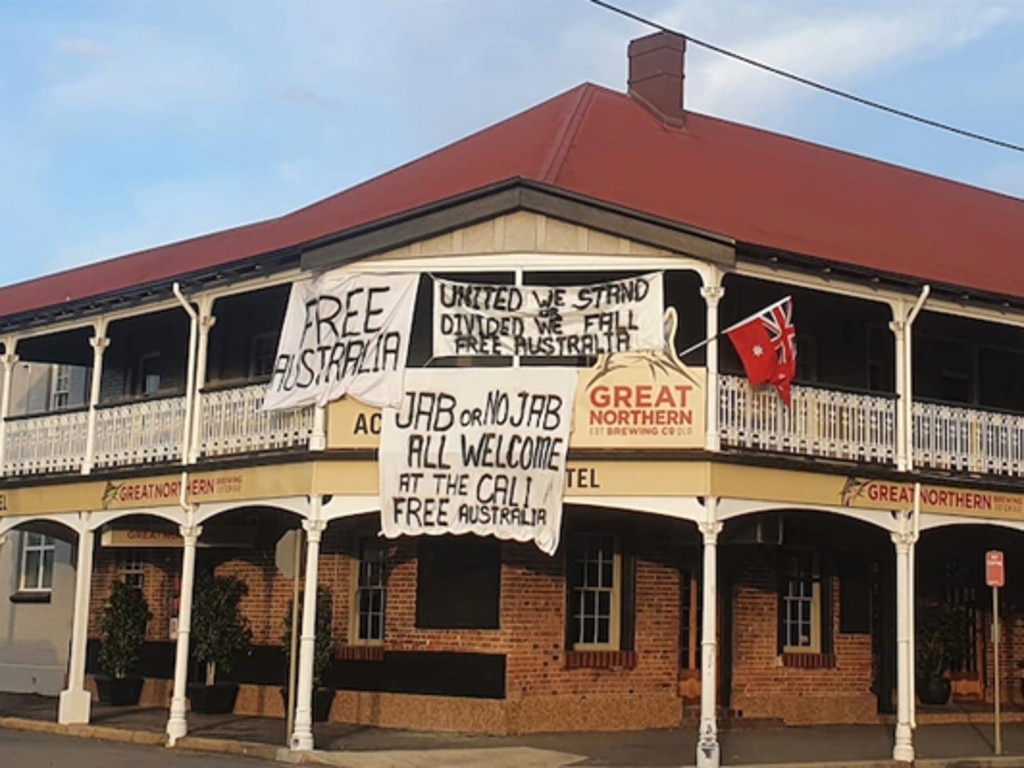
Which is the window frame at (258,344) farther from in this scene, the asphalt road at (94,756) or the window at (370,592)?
the asphalt road at (94,756)

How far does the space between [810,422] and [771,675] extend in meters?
5.29

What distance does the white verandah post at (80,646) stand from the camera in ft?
73.8

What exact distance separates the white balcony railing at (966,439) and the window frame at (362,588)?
7.63 metres

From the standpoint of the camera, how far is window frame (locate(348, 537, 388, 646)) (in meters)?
22.7

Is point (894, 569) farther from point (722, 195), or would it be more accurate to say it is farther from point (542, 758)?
point (542, 758)

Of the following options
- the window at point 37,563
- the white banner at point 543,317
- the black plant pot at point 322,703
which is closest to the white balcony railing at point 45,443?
the black plant pot at point 322,703

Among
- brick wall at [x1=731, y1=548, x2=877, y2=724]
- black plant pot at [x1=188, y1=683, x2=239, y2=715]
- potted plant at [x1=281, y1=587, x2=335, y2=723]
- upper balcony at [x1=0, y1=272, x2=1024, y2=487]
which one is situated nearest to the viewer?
upper balcony at [x1=0, y1=272, x2=1024, y2=487]

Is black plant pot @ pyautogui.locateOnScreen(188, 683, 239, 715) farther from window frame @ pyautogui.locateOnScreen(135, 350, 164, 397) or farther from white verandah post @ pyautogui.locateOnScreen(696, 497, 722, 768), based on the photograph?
white verandah post @ pyautogui.locateOnScreen(696, 497, 722, 768)

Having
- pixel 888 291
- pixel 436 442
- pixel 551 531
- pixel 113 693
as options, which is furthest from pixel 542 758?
pixel 113 693

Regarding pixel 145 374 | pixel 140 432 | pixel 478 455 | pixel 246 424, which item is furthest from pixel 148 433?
pixel 478 455

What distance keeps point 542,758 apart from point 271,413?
18.9 feet

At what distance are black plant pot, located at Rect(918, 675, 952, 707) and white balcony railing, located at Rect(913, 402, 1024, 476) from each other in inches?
171

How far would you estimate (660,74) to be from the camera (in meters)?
25.7

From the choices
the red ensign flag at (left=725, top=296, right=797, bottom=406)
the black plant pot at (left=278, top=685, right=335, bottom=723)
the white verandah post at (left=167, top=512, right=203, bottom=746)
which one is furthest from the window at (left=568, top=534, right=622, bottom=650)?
the white verandah post at (left=167, top=512, right=203, bottom=746)
